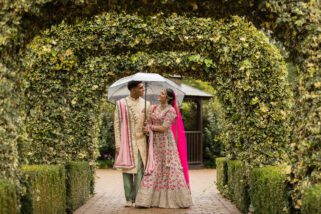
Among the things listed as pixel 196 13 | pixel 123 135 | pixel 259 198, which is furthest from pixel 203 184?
pixel 196 13

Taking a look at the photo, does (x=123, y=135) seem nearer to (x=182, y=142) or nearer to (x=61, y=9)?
(x=182, y=142)

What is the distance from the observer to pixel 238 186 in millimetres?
9875

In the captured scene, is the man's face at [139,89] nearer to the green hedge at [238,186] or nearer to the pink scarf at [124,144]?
the pink scarf at [124,144]

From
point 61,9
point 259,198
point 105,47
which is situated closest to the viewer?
point 61,9

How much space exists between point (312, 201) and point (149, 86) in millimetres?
7464

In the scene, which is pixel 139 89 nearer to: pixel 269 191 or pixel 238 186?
pixel 238 186

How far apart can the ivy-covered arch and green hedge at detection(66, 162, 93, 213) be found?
266 mm

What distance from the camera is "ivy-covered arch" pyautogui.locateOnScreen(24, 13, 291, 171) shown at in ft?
27.2

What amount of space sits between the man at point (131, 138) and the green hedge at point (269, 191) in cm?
239

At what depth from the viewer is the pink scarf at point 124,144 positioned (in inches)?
401

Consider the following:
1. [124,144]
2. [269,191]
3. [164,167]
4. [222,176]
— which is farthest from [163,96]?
[269,191]

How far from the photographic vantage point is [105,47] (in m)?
9.80

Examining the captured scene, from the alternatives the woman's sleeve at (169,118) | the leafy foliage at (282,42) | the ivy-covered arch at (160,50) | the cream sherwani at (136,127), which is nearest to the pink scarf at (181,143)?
the woman's sleeve at (169,118)

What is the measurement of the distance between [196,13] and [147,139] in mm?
4549
